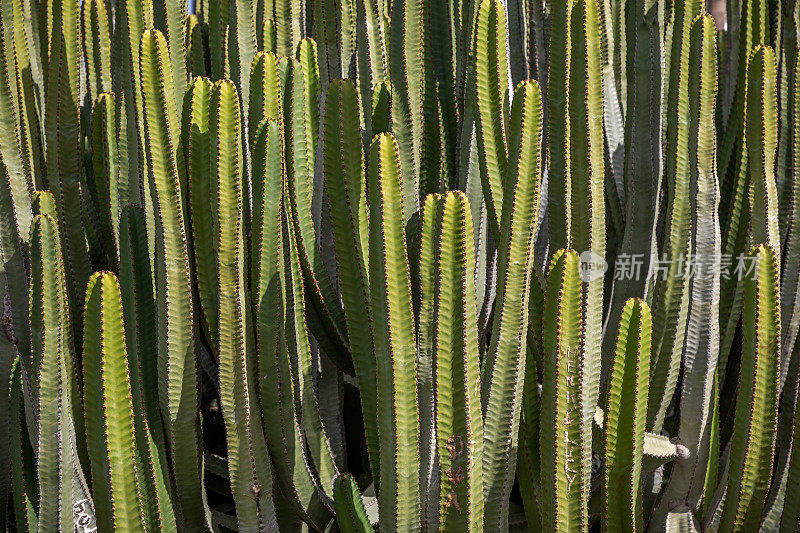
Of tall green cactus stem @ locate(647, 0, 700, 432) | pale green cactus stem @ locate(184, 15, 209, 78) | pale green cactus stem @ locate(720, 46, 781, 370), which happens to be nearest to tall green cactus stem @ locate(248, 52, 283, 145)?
pale green cactus stem @ locate(184, 15, 209, 78)

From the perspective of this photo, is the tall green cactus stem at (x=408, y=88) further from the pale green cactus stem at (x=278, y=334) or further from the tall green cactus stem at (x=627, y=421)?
the tall green cactus stem at (x=627, y=421)

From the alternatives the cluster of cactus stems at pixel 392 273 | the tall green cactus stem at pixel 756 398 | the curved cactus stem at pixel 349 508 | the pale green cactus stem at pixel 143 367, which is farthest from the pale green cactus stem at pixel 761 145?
the pale green cactus stem at pixel 143 367

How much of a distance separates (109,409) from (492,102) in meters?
0.95

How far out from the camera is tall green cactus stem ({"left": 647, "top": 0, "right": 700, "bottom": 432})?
1.83 meters

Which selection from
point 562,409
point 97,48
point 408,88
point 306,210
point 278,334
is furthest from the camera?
point 97,48

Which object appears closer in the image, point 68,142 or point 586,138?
point 586,138

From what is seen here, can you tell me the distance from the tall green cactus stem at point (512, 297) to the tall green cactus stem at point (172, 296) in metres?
0.57

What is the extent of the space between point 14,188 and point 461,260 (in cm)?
104

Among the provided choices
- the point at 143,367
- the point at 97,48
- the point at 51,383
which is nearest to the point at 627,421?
the point at 143,367

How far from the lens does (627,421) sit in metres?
1.52

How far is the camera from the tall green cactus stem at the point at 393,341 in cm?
139

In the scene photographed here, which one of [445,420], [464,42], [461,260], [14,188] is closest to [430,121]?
[464,42]

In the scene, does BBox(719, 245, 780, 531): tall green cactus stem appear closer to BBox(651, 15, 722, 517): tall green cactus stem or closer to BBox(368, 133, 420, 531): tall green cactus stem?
BBox(651, 15, 722, 517): tall green cactus stem

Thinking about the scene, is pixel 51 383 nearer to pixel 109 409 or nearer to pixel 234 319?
pixel 109 409
